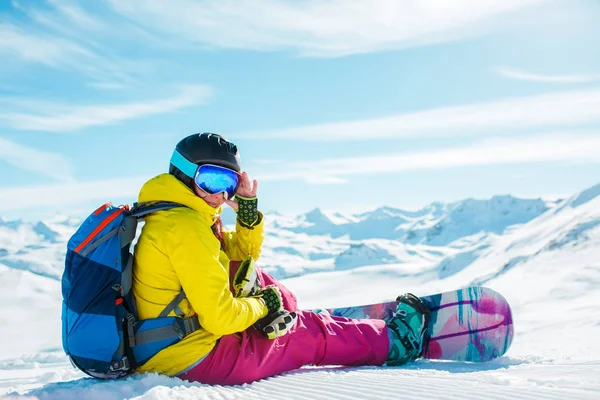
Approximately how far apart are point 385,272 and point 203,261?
113446mm

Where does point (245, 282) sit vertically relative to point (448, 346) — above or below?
above

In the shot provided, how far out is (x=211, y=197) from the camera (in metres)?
4.12

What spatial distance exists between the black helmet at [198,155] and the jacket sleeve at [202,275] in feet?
1.65

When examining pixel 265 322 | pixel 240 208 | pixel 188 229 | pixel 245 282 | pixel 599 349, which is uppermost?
pixel 240 208

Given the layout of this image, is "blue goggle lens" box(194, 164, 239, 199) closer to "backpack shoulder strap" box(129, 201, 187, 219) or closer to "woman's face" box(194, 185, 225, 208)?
"woman's face" box(194, 185, 225, 208)

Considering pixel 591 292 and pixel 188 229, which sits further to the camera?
pixel 591 292

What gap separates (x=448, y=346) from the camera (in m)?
5.24

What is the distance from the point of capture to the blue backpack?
3.59m

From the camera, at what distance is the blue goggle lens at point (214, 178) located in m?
4.04

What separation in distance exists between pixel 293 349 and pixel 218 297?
3.55ft

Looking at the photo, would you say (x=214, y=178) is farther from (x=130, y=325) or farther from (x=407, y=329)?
(x=407, y=329)

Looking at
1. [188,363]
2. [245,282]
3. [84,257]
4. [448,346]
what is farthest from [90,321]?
[448,346]

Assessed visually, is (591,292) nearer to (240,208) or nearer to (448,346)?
(448,346)

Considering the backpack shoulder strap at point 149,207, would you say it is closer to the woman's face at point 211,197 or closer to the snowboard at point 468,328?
the woman's face at point 211,197
